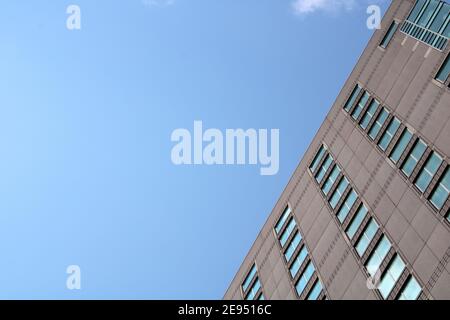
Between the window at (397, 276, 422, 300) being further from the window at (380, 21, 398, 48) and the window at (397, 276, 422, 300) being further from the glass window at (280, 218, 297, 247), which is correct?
the window at (380, 21, 398, 48)

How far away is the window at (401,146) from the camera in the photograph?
1091 inches

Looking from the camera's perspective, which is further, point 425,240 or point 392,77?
point 392,77

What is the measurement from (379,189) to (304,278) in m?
7.51

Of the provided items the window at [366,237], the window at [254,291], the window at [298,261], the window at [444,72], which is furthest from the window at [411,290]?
the window at [254,291]

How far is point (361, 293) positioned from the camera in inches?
1012

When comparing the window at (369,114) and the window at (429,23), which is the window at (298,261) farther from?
the window at (429,23)

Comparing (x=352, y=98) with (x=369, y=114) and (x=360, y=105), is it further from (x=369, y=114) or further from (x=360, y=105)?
(x=369, y=114)

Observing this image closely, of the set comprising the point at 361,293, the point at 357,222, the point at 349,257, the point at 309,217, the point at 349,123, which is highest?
the point at 349,123

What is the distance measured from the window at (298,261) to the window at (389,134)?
8.21 metres
